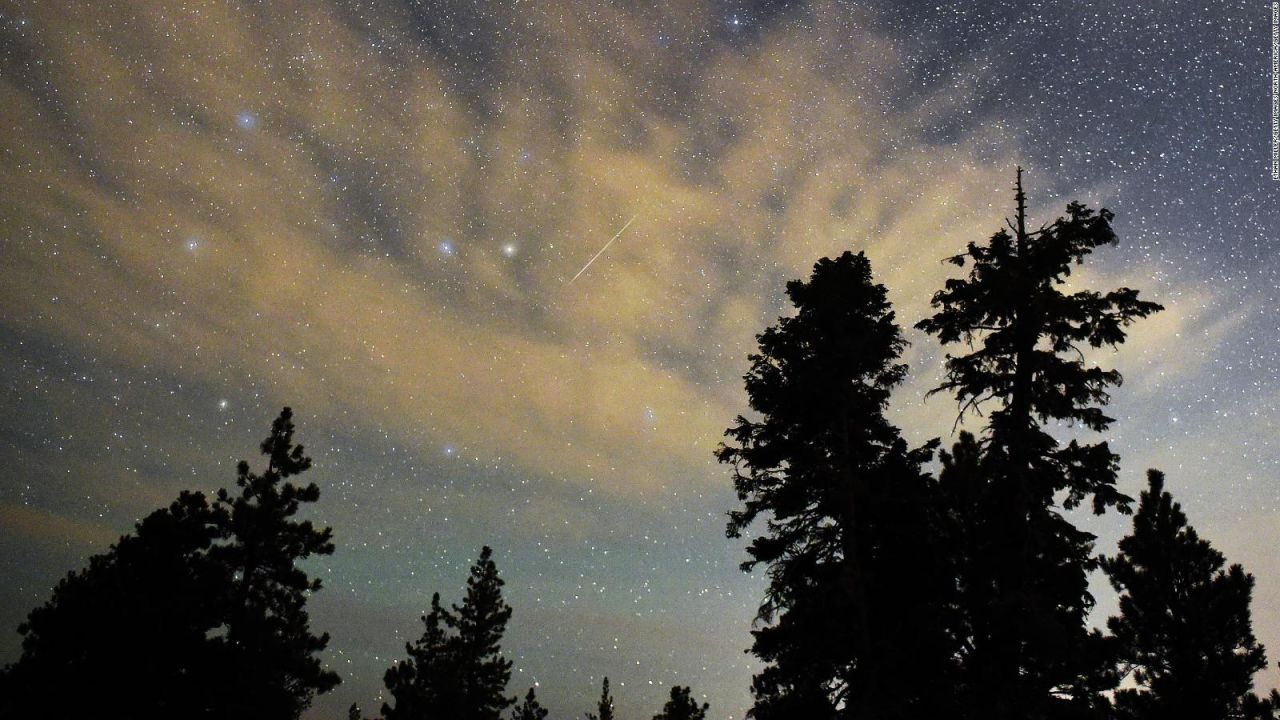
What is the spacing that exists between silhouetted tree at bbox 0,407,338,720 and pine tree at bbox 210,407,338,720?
0.12 feet

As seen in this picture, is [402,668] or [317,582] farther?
[402,668]

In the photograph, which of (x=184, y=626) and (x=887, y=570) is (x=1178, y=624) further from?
(x=184, y=626)

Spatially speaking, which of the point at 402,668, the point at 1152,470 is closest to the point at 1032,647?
the point at 1152,470

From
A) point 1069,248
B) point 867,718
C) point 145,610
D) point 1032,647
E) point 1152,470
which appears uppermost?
point 1069,248

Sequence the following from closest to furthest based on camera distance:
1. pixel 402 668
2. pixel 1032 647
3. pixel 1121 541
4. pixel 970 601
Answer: pixel 1032 647, pixel 970 601, pixel 1121 541, pixel 402 668

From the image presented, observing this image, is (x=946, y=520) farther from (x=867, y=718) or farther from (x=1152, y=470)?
(x=1152, y=470)

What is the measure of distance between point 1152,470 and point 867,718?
15483mm

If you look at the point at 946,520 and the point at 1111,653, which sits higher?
the point at 946,520

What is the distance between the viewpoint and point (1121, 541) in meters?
22.2

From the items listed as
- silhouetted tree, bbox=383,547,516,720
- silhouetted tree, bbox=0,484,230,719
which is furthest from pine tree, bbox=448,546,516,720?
silhouetted tree, bbox=0,484,230,719

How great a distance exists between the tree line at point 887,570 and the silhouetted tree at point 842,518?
6 centimetres

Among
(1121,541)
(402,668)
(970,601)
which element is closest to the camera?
(970,601)

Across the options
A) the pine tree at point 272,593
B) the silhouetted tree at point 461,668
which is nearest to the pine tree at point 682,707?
the silhouetted tree at point 461,668

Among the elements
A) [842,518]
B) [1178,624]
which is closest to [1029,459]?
[842,518]
